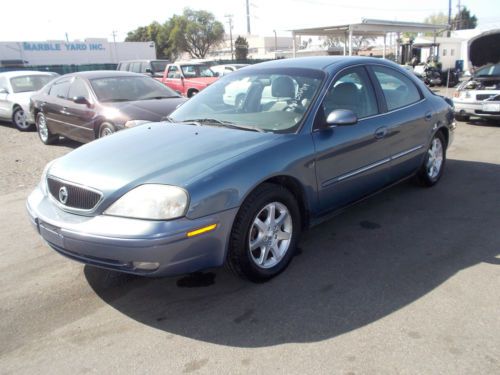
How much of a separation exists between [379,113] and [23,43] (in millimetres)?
51815

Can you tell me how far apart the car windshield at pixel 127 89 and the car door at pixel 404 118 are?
15.0 ft

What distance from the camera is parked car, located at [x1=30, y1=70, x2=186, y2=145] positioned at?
24.0 ft

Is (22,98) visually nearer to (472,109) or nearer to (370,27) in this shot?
(472,109)

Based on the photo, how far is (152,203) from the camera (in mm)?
2822

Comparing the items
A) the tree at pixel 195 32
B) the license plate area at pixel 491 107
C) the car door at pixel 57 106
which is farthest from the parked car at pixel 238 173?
the tree at pixel 195 32

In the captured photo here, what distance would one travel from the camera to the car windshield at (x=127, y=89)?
7.85m

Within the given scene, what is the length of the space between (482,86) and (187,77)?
29.6ft

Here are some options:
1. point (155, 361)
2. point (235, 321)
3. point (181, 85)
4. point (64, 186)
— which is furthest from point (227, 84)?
point (181, 85)

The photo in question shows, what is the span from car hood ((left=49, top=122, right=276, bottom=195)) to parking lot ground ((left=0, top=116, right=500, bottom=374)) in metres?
0.88

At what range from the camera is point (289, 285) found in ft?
11.1

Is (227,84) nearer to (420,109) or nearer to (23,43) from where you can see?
(420,109)

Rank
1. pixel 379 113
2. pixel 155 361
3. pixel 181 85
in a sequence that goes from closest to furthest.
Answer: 1. pixel 155 361
2. pixel 379 113
3. pixel 181 85

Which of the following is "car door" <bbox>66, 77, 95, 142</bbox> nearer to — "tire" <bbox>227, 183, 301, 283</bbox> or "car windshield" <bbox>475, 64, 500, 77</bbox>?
"tire" <bbox>227, 183, 301, 283</bbox>

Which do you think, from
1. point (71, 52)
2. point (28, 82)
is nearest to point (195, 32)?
point (71, 52)
